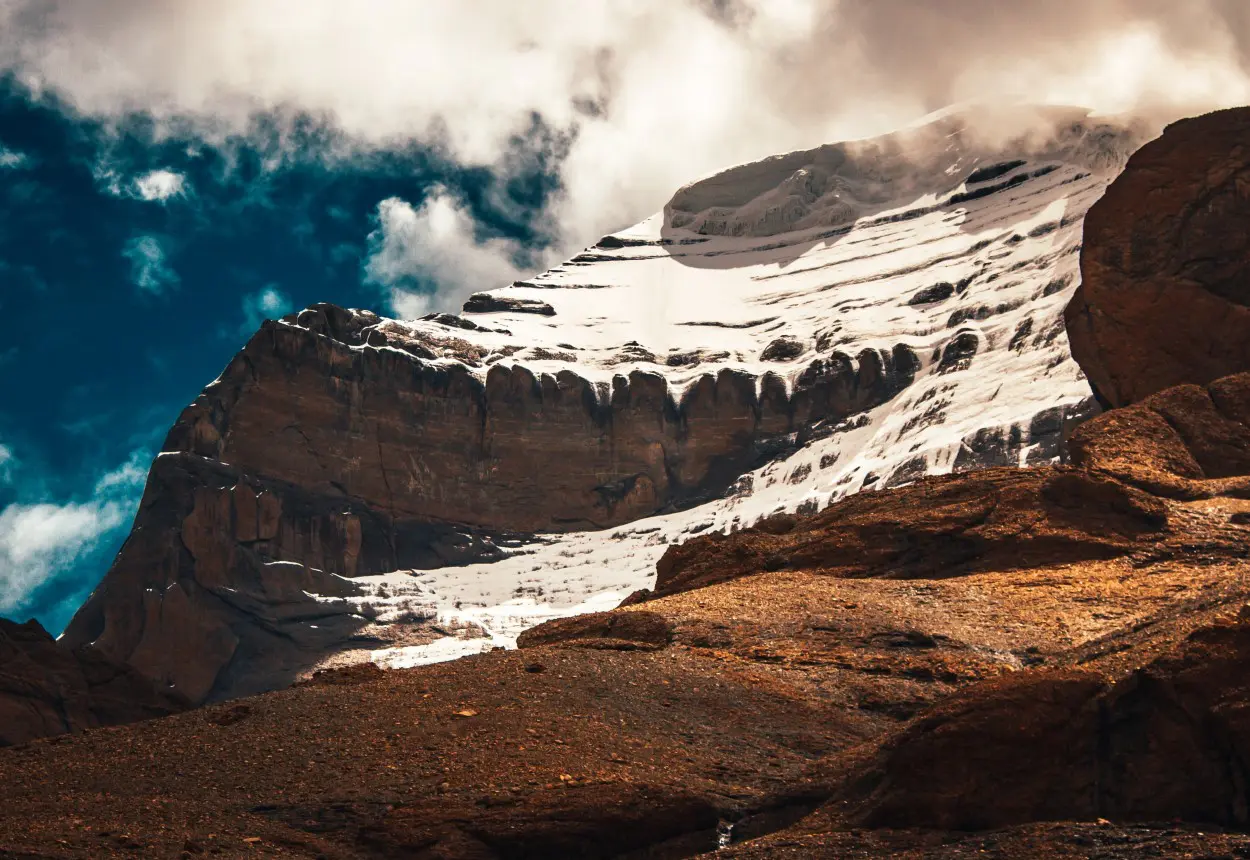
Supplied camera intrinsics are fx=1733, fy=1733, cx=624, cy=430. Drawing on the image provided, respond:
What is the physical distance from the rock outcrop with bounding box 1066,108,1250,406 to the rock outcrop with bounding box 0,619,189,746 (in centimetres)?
2967

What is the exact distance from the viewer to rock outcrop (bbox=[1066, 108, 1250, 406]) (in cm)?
5081

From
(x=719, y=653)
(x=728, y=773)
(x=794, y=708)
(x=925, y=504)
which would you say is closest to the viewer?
(x=728, y=773)

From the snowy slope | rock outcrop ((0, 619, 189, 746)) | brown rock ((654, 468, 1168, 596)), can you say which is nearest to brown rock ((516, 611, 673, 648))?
brown rock ((654, 468, 1168, 596))

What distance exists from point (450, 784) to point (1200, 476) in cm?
2392

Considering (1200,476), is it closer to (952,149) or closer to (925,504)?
(925,504)

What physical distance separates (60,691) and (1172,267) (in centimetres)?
3436

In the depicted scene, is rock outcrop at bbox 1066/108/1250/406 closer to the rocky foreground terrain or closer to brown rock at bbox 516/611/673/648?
the rocky foreground terrain

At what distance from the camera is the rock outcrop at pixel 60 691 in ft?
145

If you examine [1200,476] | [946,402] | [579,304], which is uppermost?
[579,304]

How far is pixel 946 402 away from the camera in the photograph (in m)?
109

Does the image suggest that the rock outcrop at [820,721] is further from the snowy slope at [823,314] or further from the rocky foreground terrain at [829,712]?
the snowy slope at [823,314]

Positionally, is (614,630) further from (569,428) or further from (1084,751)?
(569,428)

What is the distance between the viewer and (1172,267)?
52531 mm

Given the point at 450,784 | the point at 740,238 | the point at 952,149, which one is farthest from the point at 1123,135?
the point at 450,784
